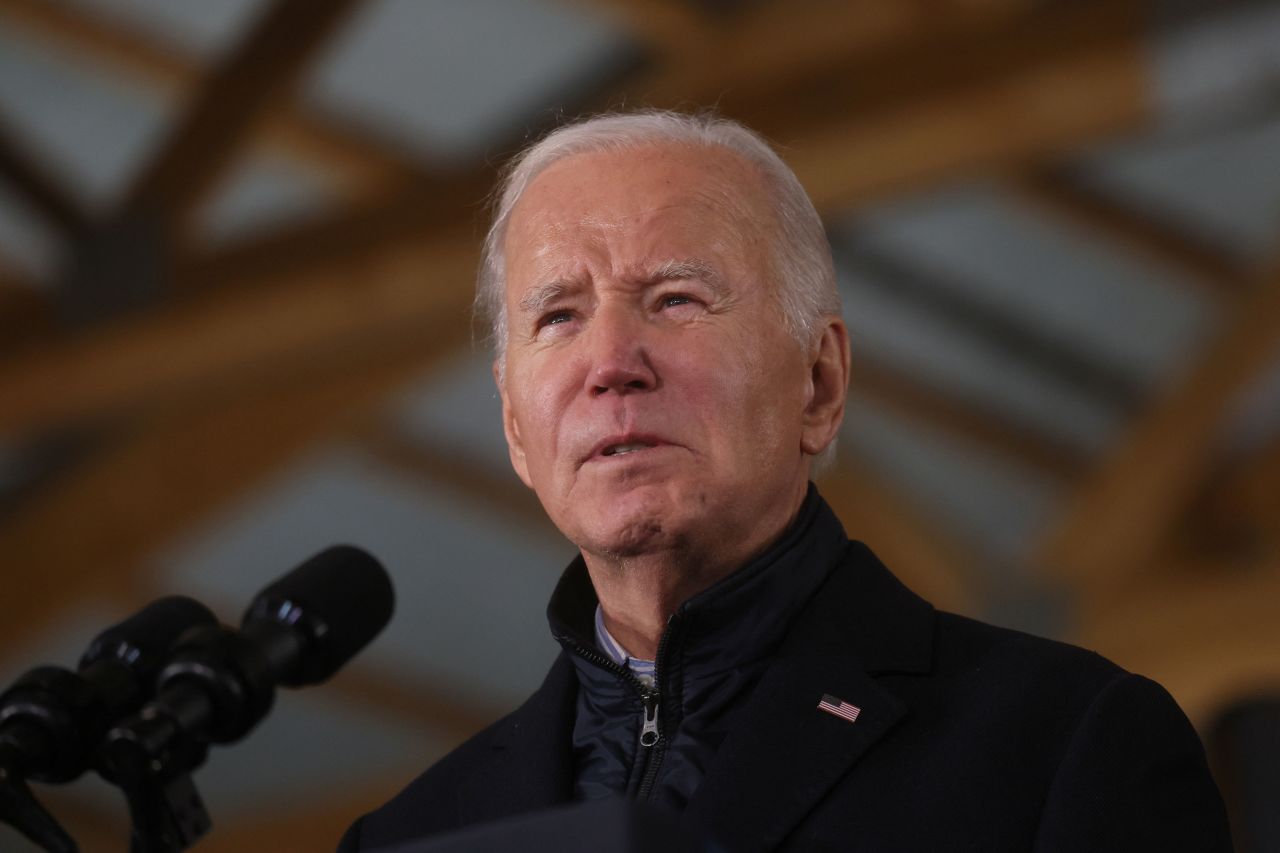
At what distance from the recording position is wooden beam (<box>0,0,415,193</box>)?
5.60m

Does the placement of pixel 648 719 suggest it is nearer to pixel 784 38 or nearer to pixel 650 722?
pixel 650 722

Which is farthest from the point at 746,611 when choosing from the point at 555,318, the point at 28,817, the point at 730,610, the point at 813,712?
→ the point at 28,817

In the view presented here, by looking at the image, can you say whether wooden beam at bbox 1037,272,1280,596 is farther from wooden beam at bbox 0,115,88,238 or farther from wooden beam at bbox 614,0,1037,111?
wooden beam at bbox 0,115,88,238

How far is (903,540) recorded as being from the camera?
7.00m

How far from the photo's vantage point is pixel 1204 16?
4148 millimetres

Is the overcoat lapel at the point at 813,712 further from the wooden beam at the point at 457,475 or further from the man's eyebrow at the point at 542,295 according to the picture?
the wooden beam at the point at 457,475

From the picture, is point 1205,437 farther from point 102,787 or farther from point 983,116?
point 102,787

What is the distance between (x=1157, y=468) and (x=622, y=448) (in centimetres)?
529

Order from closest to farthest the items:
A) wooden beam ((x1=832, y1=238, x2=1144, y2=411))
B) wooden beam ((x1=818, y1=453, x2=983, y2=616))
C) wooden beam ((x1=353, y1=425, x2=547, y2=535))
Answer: wooden beam ((x1=832, y1=238, x2=1144, y2=411)), wooden beam ((x1=818, y1=453, x2=983, y2=616)), wooden beam ((x1=353, y1=425, x2=547, y2=535))

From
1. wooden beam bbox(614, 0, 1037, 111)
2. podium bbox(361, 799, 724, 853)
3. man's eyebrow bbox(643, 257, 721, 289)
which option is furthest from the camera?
wooden beam bbox(614, 0, 1037, 111)

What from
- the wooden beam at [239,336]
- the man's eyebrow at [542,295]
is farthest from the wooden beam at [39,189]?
the man's eyebrow at [542,295]

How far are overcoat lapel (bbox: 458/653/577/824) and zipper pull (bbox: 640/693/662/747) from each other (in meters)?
0.10

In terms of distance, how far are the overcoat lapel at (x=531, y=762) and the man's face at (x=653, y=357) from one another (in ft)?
0.62

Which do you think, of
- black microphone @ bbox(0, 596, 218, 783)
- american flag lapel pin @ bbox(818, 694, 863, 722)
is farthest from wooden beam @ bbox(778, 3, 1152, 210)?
black microphone @ bbox(0, 596, 218, 783)
